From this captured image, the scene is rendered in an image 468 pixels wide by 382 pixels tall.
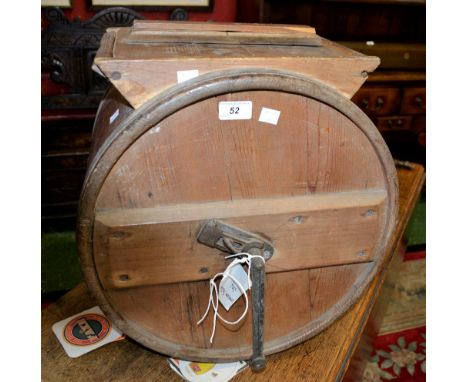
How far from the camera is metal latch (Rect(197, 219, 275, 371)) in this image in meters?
0.91

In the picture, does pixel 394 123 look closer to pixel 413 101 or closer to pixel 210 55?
pixel 413 101

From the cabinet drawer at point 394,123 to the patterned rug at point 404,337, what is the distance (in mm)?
876

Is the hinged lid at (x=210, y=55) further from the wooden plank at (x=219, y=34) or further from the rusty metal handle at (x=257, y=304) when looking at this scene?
the rusty metal handle at (x=257, y=304)

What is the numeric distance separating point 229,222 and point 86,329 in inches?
21.7

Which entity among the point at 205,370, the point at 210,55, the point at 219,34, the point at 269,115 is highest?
the point at 219,34

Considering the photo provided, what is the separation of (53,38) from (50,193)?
0.85 m

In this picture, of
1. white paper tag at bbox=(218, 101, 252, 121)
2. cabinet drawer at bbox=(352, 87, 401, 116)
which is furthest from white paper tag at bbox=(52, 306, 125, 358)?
cabinet drawer at bbox=(352, 87, 401, 116)

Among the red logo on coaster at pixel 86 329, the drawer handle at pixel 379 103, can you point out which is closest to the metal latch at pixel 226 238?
the red logo on coaster at pixel 86 329

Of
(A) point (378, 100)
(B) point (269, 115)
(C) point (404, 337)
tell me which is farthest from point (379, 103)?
(B) point (269, 115)

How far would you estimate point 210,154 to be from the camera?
0.87 m

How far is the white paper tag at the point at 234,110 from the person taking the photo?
2.73ft

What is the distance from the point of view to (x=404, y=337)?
81.3 inches

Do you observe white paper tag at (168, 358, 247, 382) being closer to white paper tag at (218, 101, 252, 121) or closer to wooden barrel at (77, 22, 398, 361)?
wooden barrel at (77, 22, 398, 361)

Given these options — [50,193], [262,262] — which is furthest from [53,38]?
[262,262]
